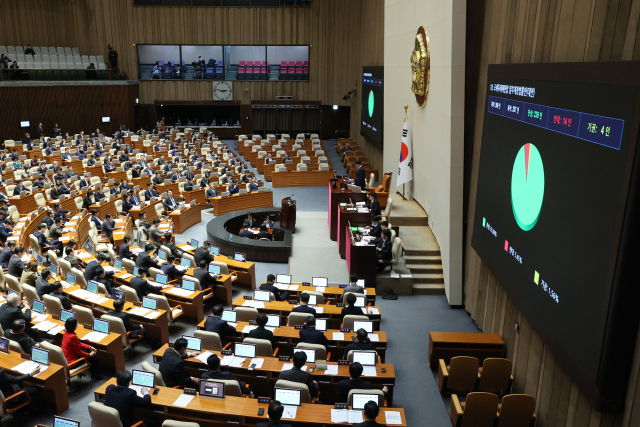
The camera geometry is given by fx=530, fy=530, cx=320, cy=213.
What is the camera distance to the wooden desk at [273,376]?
6.69 metres

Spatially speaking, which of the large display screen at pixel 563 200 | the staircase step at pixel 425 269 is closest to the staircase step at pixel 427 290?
the staircase step at pixel 425 269

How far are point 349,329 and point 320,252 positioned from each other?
5.21 m

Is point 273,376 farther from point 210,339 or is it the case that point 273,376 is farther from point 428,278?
point 428,278

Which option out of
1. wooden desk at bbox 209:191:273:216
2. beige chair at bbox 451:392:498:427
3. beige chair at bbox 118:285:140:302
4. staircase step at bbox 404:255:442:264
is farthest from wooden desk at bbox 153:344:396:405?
wooden desk at bbox 209:191:273:216

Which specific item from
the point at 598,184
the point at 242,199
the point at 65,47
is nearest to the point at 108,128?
the point at 65,47

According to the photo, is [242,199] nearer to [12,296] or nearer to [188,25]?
[12,296]

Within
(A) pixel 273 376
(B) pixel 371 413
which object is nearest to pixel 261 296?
(A) pixel 273 376

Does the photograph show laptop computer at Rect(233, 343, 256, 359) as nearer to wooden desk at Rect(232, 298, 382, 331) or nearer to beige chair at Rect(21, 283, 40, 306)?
wooden desk at Rect(232, 298, 382, 331)

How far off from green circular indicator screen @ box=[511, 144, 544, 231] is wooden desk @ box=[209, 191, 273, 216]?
11.3 m

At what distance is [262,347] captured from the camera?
7203mm

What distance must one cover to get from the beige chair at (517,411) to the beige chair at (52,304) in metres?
6.46

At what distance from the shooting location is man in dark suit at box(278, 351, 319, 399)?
6250 mm

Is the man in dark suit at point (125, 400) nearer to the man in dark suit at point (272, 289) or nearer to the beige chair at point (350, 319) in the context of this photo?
the beige chair at point (350, 319)

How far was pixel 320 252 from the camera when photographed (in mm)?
13219
